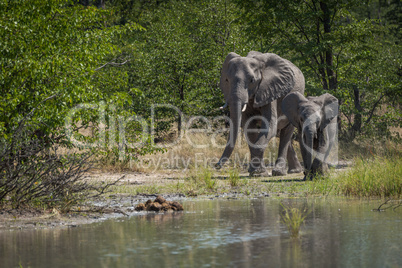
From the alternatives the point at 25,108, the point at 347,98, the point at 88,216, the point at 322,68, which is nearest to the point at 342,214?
the point at 88,216

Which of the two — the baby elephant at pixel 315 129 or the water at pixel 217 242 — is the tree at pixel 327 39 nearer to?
the baby elephant at pixel 315 129

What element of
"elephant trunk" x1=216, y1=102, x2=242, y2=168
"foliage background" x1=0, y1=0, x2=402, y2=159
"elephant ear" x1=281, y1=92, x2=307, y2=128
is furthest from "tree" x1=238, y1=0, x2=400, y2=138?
"elephant ear" x1=281, y1=92, x2=307, y2=128

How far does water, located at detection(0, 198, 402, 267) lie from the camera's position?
5953mm

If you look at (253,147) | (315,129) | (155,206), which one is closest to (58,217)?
(155,206)

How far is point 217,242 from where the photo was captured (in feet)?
22.7

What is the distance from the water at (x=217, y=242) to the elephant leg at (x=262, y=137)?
20.2ft

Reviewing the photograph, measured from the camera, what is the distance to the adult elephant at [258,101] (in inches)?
629

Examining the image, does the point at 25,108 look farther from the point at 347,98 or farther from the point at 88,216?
the point at 347,98

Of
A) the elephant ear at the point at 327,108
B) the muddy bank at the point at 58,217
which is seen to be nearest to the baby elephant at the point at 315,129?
the elephant ear at the point at 327,108

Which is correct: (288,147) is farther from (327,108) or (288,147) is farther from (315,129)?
(315,129)

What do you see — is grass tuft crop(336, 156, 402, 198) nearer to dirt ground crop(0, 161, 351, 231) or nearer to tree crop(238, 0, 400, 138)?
dirt ground crop(0, 161, 351, 231)

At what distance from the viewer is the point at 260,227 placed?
7.99 metres

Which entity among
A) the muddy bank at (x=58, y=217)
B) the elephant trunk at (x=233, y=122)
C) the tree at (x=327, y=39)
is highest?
the tree at (x=327, y=39)

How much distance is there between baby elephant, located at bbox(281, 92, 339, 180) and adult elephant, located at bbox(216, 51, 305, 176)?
178 centimetres
